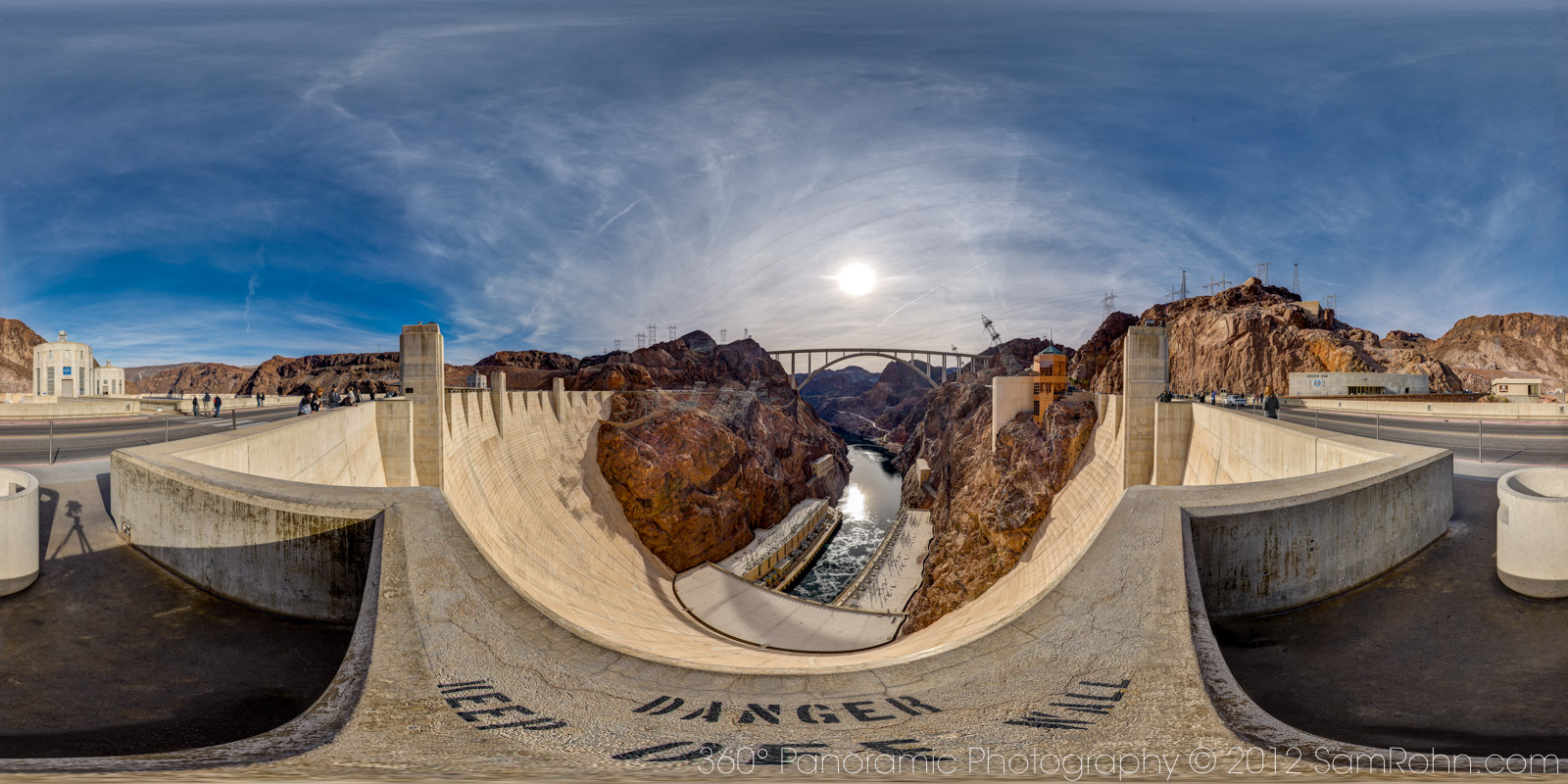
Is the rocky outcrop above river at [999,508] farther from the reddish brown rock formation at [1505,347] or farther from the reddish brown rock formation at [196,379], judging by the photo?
the reddish brown rock formation at [196,379]

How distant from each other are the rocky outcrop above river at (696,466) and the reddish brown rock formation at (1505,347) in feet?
225

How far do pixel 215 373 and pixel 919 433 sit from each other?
205845mm

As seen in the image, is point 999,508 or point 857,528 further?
point 857,528

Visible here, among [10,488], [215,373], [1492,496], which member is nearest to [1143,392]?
[1492,496]

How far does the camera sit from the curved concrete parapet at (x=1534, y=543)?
664cm

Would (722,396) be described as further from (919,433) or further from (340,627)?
(340,627)

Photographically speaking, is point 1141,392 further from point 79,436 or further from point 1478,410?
point 79,436

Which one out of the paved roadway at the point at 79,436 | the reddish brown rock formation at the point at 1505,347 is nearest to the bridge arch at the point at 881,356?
the reddish brown rock formation at the point at 1505,347

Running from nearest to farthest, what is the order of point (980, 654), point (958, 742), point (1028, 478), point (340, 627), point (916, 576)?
point (958, 742) → point (980, 654) → point (340, 627) → point (1028, 478) → point (916, 576)

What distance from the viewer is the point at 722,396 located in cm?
7150

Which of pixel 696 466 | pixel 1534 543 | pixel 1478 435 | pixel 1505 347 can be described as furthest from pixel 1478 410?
pixel 1505 347

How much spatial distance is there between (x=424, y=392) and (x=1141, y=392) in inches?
980

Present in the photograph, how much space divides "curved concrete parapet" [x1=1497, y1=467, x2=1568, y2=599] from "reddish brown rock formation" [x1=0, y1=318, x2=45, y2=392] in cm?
13934

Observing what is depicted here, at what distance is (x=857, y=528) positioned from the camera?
202 feet
